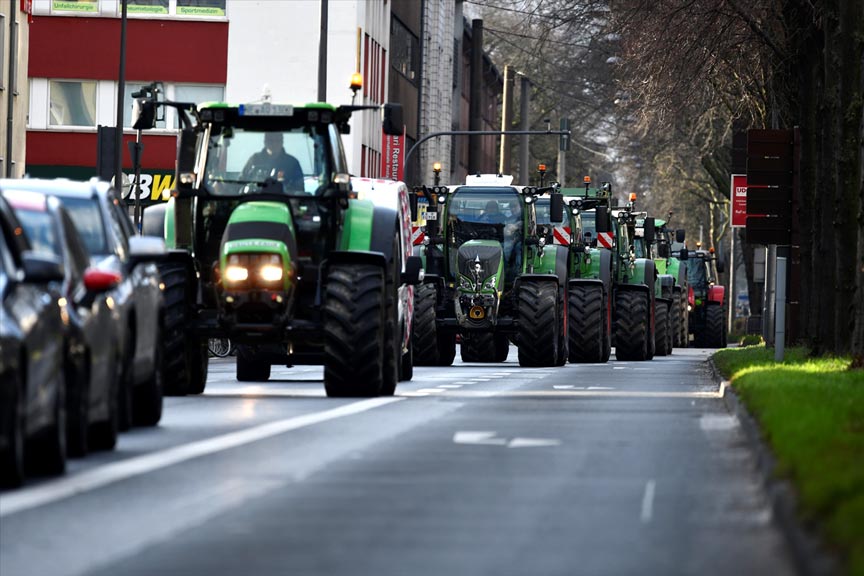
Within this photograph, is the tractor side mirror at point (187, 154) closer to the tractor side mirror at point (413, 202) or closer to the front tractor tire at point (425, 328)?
the front tractor tire at point (425, 328)

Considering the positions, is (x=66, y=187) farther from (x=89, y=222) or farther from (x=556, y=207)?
(x=556, y=207)

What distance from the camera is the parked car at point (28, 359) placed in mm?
11367

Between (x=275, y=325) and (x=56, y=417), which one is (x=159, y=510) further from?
(x=275, y=325)

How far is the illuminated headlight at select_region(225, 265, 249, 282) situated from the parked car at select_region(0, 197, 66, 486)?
26.1ft

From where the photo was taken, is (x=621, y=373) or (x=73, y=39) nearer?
(x=621, y=373)

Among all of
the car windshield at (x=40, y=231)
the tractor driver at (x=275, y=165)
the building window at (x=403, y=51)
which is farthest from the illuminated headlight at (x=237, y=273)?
the building window at (x=403, y=51)

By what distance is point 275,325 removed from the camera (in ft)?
70.2

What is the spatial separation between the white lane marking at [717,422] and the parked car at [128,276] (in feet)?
13.6

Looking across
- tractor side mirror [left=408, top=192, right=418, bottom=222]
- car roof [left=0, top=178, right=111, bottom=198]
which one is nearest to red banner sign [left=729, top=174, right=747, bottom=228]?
tractor side mirror [left=408, top=192, right=418, bottom=222]

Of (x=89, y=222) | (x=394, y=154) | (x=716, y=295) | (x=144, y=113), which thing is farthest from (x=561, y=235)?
(x=716, y=295)

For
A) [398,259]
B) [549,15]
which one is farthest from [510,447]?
[549,15]

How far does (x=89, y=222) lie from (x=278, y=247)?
5.45 metres

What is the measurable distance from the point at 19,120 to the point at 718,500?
4025cm

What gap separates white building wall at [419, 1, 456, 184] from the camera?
82812mm
